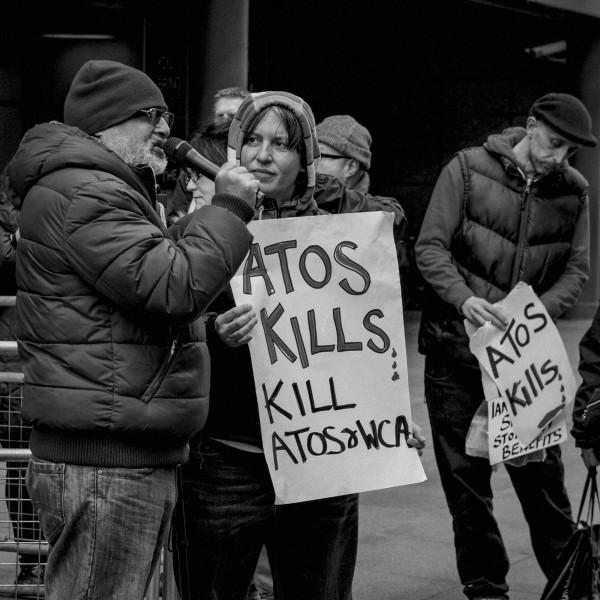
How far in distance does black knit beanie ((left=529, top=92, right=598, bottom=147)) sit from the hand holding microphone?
2.19 metres

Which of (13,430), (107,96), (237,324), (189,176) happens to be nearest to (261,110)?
(107,96)

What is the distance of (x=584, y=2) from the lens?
54.3ft

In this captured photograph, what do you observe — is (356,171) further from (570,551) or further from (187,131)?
(187,131)

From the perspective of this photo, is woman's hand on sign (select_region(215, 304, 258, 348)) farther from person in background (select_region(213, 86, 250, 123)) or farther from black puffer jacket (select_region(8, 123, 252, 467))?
person in background (select_region(213, 86, 250, 123))

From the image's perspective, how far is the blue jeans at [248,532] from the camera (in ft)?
10.1

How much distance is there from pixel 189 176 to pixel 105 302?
1.90 meters

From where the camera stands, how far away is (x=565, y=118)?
475cm

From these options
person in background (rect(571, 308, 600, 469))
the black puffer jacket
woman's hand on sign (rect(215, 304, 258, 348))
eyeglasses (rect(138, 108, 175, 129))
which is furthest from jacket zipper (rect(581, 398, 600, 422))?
eyeglasses (rect(138, 108, 175, 129))

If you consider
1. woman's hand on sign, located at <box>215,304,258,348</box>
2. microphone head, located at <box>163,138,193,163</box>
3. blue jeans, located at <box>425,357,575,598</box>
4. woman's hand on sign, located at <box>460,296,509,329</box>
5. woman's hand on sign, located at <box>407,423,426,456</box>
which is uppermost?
microphone head, located at <box>163,138,193,163</box>

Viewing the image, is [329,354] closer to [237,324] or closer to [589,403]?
[237,324]

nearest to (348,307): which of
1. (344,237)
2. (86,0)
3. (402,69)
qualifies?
(344,237)

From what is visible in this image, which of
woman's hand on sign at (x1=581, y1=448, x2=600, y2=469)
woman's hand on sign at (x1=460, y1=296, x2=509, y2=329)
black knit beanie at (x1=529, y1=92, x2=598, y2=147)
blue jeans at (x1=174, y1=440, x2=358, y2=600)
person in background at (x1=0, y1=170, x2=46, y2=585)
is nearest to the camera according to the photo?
blue jeans at (x1=174, y1=440, x2=358, y2=600)

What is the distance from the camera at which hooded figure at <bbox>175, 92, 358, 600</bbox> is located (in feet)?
10.1

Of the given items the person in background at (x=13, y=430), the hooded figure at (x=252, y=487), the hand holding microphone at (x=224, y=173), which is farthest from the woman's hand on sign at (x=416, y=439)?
the person in background at (x=13, y=430)
